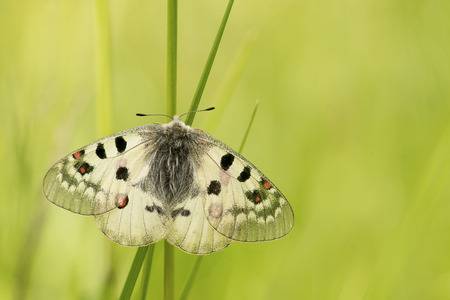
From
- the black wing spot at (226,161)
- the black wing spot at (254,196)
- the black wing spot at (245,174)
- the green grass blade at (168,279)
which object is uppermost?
the black wing spot at (226,161)

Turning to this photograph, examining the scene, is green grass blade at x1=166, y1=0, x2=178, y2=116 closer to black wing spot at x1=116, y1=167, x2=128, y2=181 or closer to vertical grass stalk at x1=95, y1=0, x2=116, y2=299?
vertical grass stalk at x1=95, y1=0, x2=116, y2=299

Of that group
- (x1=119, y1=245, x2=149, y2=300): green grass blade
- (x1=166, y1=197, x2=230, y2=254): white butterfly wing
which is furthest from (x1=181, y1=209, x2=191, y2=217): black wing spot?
(x1=119, y1=245, x2=149, y2=300): green grass blade

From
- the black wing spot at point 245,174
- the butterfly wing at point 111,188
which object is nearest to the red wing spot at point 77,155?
the butterfly wing at point 111,188

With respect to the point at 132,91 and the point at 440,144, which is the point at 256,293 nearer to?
the point at 440,144

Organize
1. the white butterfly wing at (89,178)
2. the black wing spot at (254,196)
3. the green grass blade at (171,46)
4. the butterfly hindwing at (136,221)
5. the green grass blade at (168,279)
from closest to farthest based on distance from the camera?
the green grass blade at (171,46) → the green grass blade at (168,279) → the butterfly hindwing at (136,221) → the white butterfly wing at (89,178) → the black wing spot at (254,196)

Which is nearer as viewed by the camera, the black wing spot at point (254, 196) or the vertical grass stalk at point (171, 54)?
the vertical grass stalk at point (171, 54)

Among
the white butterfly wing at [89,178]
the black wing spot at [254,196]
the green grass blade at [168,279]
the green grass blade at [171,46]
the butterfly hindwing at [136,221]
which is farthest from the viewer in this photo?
the black wing spot at [254,196]

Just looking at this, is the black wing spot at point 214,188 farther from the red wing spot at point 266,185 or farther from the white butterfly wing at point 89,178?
the white butterfly wing at point 89,178

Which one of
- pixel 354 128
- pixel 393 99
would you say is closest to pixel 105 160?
pixel 354 128
